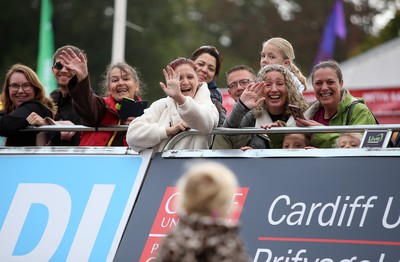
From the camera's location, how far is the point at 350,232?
780cm

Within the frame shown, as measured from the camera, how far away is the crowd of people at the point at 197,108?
8617mm

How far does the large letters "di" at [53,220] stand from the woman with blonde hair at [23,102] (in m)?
0.73

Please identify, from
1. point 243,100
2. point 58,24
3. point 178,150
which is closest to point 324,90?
point 243,100

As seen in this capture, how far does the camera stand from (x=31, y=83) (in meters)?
10.3

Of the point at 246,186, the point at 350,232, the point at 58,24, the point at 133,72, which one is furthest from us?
the point at 58,24

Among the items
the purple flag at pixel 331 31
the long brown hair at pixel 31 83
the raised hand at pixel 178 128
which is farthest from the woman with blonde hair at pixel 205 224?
the purple flag at pixel 331 31

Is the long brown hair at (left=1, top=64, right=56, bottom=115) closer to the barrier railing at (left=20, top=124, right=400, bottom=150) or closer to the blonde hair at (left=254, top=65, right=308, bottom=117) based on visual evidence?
the barrier railing at (left=20, top=124, right=400, bottom=150)

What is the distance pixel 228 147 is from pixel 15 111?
2.24m

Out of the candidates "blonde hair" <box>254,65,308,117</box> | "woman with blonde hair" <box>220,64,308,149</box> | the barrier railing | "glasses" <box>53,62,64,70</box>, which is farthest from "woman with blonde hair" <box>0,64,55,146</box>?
"blonde hair" <box>254,65,308,117</box>

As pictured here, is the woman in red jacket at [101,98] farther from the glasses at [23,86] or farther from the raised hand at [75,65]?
the glasses at [23,86]

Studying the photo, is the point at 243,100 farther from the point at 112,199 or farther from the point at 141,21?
the point at 141,21

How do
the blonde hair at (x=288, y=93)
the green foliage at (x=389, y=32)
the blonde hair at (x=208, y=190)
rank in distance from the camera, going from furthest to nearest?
the green foliage at (x=389, y=32) → the blonde hair at (x=288, y=93) → the blonde hair at (x=208, y=190)

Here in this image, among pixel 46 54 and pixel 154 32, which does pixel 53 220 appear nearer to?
pixel 46 54

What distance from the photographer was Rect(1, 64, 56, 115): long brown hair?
33.7 ft
